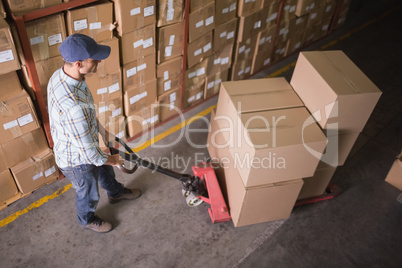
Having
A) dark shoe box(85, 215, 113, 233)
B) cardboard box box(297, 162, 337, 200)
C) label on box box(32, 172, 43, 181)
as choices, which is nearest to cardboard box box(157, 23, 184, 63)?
label on box box(32, 172, 43, 181)

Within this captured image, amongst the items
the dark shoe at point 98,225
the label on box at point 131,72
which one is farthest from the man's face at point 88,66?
the dark shoe at point 98,225

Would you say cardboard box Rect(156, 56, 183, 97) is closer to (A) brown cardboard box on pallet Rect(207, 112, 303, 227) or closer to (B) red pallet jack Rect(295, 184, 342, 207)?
(A) brown cardboard box on pallet Rect(207, 112, 303, 227)

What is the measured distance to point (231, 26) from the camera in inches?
209

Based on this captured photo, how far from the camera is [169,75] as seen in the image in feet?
16.2

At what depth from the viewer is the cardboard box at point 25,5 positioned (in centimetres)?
306

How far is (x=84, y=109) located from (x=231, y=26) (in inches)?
122

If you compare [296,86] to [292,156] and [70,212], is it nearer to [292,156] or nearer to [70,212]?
[292,156]

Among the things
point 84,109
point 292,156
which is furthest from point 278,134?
point 84,109

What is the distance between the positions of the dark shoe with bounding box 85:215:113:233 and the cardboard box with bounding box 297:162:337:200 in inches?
91.7

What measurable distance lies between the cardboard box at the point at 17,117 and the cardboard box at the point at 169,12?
177 centimetres

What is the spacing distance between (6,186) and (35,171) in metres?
0.34

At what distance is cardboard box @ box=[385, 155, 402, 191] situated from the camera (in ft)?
15.0

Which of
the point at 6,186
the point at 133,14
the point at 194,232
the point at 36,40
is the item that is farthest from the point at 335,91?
the point at 6,186

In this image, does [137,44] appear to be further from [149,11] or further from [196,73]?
[196,73]
